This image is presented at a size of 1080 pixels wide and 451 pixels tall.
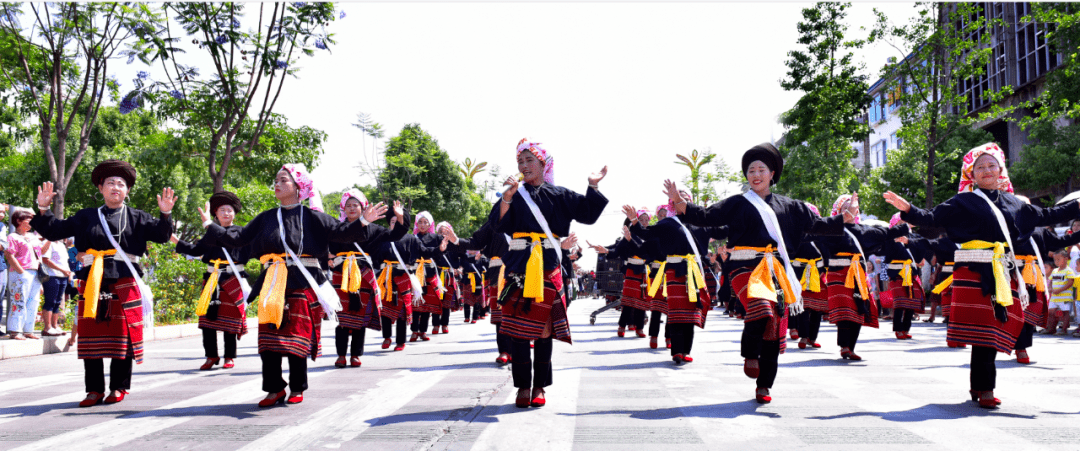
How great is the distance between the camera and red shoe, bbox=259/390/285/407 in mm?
6266

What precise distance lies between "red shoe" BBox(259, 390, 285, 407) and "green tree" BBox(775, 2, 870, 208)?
79.3 feet

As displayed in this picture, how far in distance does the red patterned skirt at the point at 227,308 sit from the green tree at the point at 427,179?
3020 centimetres

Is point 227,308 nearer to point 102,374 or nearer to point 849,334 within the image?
point 102,374

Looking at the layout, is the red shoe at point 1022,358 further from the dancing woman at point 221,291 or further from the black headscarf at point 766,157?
the dancing woman at point 221,291

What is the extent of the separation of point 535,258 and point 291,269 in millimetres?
1912

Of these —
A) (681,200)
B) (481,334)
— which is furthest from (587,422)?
(481,334)

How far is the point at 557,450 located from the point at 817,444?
1440 mm

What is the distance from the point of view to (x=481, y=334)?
50.9 feet

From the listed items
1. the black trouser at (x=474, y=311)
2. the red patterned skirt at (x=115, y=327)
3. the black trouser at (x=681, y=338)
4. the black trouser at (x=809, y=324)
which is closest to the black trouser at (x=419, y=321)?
the black trouser at (x=681, y=338)

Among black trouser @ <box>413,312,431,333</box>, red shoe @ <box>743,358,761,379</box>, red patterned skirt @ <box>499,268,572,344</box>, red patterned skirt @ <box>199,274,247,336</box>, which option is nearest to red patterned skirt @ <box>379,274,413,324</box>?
black trouser @ <box>413,312,431,333</box>

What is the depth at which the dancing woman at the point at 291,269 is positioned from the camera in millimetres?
6387

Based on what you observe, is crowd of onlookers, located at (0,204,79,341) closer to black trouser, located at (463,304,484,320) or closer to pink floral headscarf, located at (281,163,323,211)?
pink floral headscarf, located at (281,163,323,211)

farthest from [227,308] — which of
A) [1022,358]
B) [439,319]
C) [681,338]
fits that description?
[1022,358]

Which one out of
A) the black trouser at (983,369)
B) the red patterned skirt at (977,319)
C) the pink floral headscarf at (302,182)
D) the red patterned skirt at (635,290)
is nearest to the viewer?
the black trouser at (983,369)
